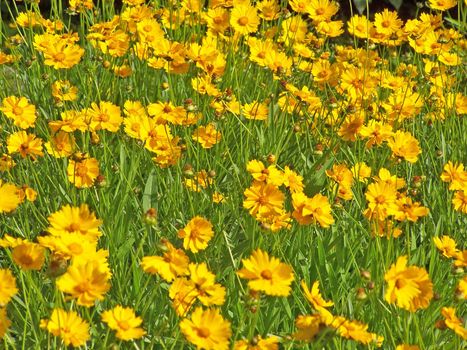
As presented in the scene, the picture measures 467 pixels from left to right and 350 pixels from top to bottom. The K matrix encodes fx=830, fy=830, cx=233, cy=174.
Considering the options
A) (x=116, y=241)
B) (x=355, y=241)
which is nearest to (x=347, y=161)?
(x=355, y=241)

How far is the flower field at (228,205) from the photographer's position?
1401 mm

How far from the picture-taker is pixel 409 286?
4.55ft

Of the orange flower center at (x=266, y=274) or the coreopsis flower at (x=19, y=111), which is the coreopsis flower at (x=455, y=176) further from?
the coreopsis flower at (x=19, y=111)

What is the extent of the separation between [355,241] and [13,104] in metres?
0.93

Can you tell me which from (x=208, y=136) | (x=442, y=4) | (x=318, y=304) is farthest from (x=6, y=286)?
(x=442, y=4)

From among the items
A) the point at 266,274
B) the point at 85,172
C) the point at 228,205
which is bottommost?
the point at 228,205

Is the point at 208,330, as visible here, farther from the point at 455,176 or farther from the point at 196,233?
the point at 455,176

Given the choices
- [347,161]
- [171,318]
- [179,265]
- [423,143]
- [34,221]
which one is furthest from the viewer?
[423,143]

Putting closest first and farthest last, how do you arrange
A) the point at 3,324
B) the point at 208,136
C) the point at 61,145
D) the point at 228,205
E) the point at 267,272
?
the point at 3,324, the point at 267,272, the point at 228,205, the point at 61,145, the point at 208,136

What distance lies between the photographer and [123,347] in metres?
1.71

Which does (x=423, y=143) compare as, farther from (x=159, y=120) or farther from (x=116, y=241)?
(x=116, y=241)

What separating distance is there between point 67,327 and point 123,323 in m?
0.09

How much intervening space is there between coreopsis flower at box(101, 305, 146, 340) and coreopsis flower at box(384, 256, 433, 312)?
41 cm

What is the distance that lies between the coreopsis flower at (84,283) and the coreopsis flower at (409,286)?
0.47 meters
